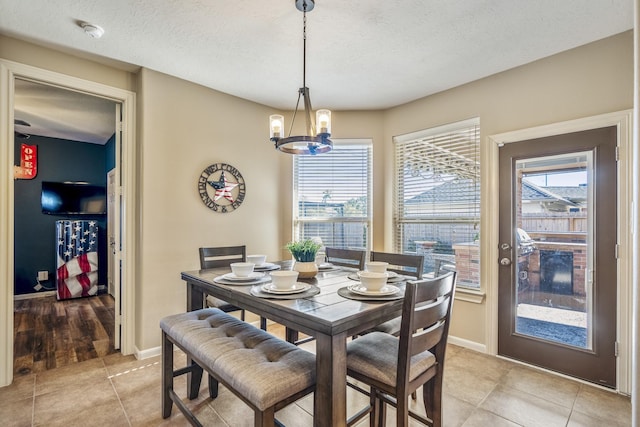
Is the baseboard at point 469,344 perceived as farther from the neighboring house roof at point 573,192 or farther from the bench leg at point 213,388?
the bench leg at point 213,388

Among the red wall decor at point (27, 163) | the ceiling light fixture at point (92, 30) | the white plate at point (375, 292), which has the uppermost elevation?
the ceiling light fixture at point (92, 30)

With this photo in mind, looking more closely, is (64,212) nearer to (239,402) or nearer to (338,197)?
(338,197)

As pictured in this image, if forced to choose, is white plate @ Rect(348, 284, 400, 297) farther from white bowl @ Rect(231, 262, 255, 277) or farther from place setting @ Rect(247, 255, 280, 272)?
place setting @ Rect(247, 255, 280, 272)

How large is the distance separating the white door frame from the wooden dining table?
5.53ft

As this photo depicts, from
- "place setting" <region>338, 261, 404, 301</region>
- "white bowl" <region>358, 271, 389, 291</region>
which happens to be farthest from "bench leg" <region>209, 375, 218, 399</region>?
"white bowl" <region>358, 271, 389, 291</region>

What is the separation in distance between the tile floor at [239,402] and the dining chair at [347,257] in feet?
3.32

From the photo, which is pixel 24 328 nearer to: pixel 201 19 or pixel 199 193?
pixel 199 193

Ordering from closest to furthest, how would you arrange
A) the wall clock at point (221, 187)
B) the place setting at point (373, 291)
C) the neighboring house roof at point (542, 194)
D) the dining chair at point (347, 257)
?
the place setting at point (373, 291), the neighboring house roof at point (542, 194), the dining chair at point (347, 257), the wall clock at point (221, 187)

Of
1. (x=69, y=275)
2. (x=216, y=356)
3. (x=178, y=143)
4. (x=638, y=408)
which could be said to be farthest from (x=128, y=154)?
(x=638, y=408)

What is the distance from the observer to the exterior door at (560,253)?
7.71ft

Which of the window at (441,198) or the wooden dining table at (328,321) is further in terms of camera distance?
the window at (441,198)

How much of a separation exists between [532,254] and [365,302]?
197cm

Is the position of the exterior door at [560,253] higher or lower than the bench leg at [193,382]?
higher

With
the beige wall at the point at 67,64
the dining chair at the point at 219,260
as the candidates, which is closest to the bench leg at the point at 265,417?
the dining chair at the point at 219,260
